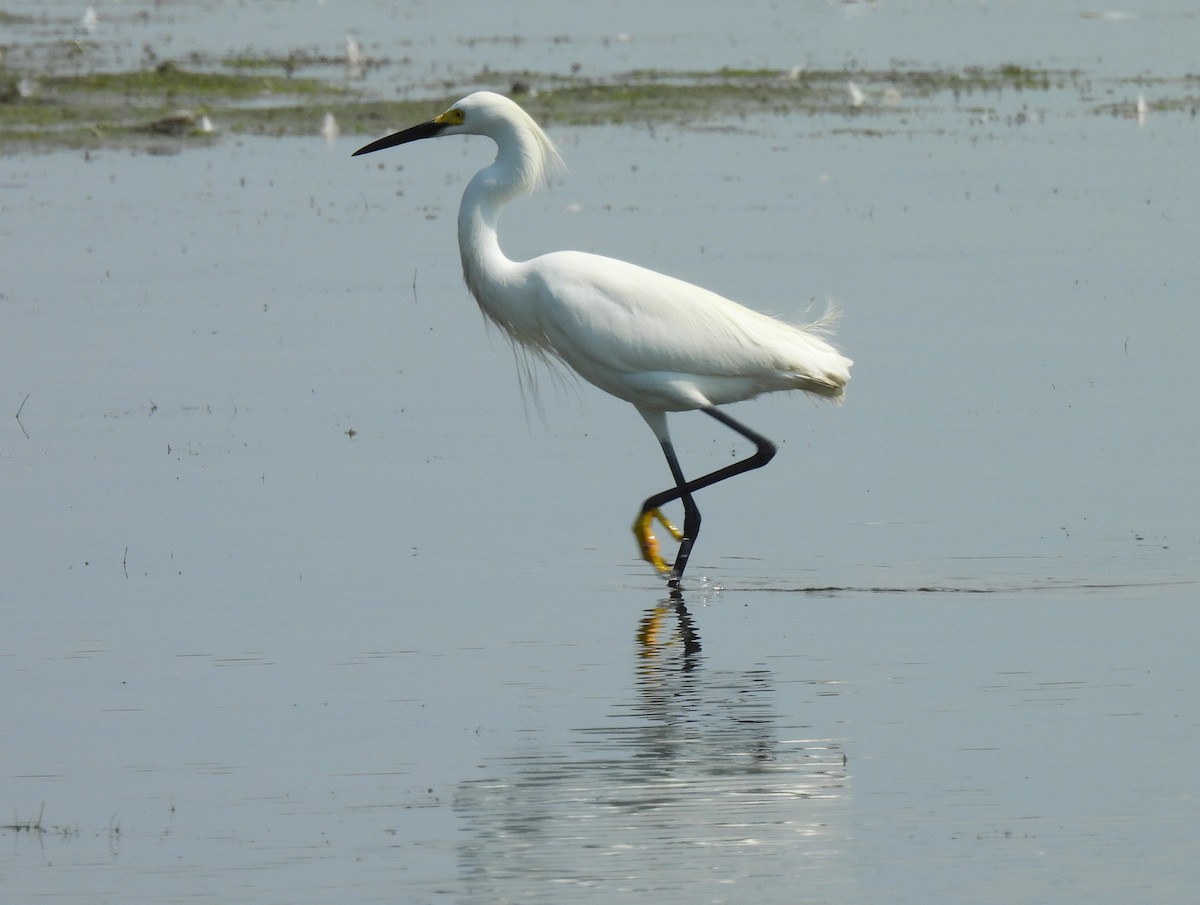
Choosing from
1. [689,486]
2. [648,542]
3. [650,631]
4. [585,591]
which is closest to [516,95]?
[689,486]

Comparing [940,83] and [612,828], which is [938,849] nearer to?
[612,828]

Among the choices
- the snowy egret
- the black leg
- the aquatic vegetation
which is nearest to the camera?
the black leg

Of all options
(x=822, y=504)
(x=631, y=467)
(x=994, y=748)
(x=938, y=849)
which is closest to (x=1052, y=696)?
(x=994, y=748)

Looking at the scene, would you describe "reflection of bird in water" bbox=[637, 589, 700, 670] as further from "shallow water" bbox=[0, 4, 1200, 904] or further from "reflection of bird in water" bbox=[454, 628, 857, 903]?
"reflection of bird in water" bbox=[454, 628, 857, 903]

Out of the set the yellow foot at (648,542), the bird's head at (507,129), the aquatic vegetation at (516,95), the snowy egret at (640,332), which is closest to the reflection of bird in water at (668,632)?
the yellow foot at (648,542)

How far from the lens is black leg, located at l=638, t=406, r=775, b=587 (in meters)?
8.78

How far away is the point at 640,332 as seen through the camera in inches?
350

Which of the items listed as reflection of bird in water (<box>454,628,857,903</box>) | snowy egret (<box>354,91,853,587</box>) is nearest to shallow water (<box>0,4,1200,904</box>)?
reflection of bird in water (<box>454,628,857,903</box>)

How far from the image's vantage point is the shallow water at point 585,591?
19.2 ft

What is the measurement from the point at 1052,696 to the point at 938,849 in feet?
4.56

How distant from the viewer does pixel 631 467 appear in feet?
33.6

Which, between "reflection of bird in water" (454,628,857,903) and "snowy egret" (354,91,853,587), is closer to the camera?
"reflection of bird in water" (454,628,857,903)

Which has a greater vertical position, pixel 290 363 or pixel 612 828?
pixel 290 363

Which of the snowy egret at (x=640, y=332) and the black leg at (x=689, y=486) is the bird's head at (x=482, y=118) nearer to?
the snowy egret at (x=640, y=332)
